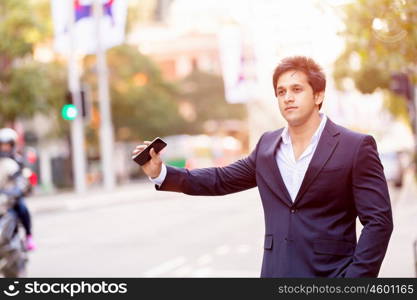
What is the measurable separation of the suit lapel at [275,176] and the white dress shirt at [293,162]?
0.07ft

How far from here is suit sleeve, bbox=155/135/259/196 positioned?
3.74 m

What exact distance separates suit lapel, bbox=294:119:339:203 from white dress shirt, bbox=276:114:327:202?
39 mm

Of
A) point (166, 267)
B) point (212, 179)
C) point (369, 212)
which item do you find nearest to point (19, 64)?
point (166, 267)

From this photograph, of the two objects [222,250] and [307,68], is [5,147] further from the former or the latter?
[307,68]

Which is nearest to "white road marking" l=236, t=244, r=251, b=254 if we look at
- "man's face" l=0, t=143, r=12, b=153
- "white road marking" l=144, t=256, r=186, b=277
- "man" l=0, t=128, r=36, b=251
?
"white road marking" l=144, t=256, r=186, b=277

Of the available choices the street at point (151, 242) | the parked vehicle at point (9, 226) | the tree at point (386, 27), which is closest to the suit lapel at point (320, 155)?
the tree at point (386, 27)

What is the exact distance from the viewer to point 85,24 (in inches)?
961

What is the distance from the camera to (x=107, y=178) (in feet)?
114

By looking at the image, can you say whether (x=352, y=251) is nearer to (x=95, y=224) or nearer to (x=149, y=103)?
(x=95, y=224)

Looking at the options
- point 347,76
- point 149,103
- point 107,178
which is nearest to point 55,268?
point 347,76

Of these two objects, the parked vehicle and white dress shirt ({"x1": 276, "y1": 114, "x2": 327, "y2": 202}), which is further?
the parked vehicle

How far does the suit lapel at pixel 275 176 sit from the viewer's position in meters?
3.46

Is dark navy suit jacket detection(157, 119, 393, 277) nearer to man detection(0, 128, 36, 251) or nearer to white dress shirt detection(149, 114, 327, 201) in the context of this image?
white dress shirt detection(149, 114, 327, 201)

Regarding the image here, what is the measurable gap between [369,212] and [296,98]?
55 cm
